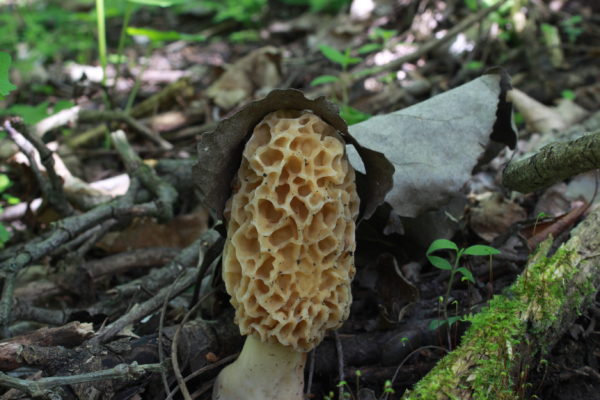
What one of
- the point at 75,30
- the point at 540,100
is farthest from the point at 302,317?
the point at 75,30

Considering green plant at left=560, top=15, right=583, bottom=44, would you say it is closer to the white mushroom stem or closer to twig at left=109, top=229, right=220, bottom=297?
twig at left=109, top=229, right=220, bottom=297

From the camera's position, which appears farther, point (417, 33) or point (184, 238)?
point (417, 33)

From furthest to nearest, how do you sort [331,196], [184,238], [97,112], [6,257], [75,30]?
[75,30], [97,112], [184,238], [6,257], [331,196]

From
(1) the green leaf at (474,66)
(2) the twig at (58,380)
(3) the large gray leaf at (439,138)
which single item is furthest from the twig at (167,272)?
(1) the green leaf at (474,66)

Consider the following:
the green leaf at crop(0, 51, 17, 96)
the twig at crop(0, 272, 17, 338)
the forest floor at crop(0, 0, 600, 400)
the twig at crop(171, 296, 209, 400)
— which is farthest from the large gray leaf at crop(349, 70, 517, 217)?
the twig at crop(0, 272, 17, 338)

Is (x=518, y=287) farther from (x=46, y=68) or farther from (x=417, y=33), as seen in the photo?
(x=46, y=68)

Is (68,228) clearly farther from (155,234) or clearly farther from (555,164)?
(555,164)

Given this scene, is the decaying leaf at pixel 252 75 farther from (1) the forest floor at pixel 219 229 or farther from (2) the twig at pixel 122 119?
(2) the twig at pixel 122 119
